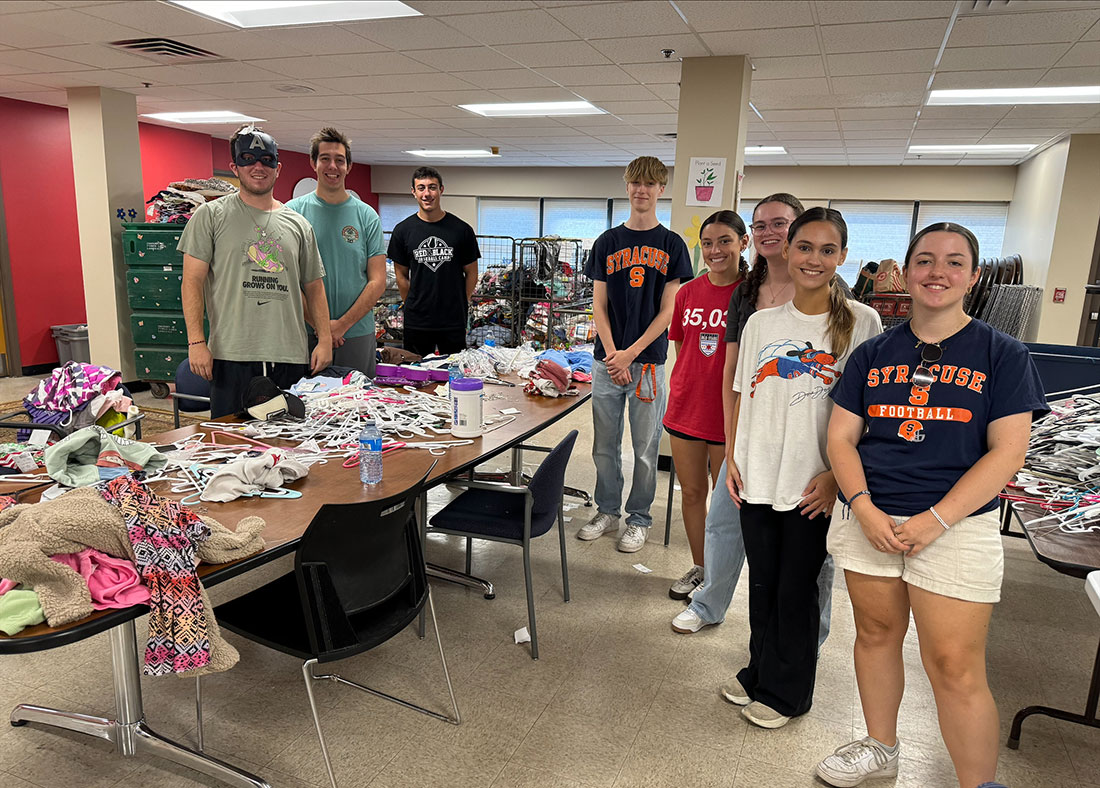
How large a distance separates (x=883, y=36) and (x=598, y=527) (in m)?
3.26

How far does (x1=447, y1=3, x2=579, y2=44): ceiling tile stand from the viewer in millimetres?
4051

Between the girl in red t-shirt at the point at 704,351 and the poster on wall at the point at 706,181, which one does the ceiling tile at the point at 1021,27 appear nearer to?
the poster on wall at the point at 706,181

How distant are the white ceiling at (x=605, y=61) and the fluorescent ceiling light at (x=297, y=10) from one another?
12cm

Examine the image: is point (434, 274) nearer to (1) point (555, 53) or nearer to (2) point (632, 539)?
(1) point (555, 53)

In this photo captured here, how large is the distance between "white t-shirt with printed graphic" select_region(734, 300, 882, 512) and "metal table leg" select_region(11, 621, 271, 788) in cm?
163

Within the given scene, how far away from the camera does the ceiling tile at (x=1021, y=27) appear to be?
12.2 feet

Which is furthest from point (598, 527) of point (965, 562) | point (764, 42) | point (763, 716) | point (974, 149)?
point (974, 149)

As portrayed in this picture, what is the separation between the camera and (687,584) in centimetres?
316

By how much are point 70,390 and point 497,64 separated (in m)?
3.53

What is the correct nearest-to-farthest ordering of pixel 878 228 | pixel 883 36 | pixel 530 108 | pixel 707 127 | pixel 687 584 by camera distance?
pixel 687 584 < pixel 883 36 < pixel 707 127 < pixel 530 108 < pixel 878 228

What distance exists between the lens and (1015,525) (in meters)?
4.30

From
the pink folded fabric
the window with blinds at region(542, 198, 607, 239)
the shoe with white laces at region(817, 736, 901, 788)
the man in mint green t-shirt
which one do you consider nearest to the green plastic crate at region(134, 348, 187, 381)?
the man in mint green t-shirt

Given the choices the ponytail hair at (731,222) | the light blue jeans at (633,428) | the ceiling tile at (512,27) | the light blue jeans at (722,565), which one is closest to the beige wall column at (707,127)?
the ceiling tile at (512,27)

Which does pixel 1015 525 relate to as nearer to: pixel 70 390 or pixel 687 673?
pixel 687 673
